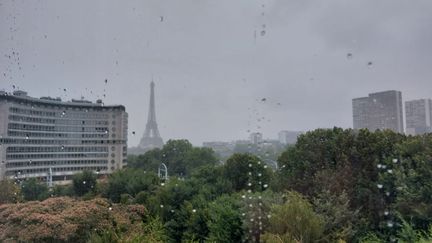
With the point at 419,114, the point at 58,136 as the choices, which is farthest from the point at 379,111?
the point at 58,136

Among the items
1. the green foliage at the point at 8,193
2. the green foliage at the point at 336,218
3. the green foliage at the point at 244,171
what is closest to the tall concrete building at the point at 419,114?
the green foliage at the point at 244,171

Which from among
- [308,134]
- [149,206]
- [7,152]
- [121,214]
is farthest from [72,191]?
[308,134]

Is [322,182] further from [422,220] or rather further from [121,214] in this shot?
[121,214]

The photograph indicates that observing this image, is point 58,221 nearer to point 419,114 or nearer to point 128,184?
point 128,184

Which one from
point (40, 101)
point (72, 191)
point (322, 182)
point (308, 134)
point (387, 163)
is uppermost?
point (40, 101)

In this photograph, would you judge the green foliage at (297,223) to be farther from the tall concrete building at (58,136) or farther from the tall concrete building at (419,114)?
the tall concrete building at (58,136)
